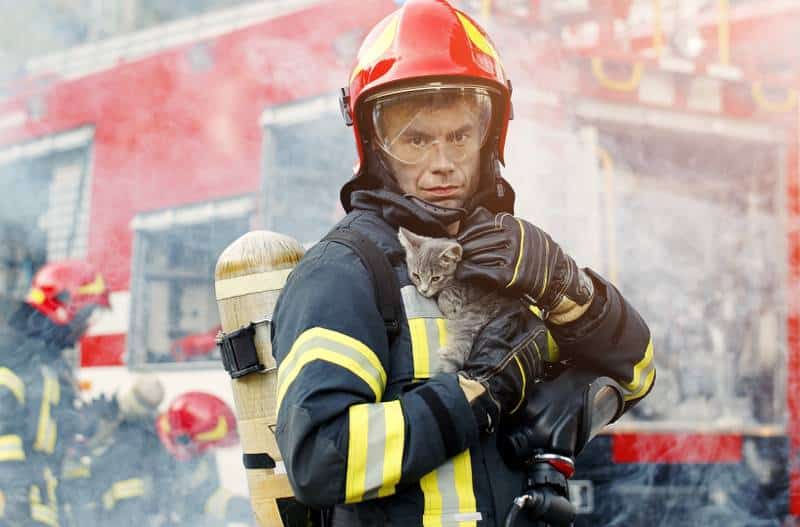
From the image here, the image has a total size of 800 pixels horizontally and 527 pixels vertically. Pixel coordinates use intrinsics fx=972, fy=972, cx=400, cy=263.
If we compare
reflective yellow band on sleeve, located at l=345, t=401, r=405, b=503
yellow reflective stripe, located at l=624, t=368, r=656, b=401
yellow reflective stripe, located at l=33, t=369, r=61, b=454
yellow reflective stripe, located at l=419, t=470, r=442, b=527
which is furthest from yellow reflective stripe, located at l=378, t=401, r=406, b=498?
yellow reflective stripe, located at l=33, t=369, r=61, b=454

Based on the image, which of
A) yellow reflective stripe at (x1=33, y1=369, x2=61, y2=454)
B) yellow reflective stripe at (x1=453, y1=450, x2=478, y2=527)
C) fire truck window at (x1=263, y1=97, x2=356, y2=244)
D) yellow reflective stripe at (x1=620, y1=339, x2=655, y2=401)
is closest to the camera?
yellow reflective stripe at (x1=453, y1=450, x2=478, y2=527)

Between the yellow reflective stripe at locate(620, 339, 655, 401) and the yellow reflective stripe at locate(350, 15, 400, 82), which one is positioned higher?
the yellow reflective stripe at locate(350, 15, 400, 82)

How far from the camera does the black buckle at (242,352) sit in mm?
1907

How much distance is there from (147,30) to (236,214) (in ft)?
3.90

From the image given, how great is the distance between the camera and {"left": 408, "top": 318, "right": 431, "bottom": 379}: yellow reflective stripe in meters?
1.63

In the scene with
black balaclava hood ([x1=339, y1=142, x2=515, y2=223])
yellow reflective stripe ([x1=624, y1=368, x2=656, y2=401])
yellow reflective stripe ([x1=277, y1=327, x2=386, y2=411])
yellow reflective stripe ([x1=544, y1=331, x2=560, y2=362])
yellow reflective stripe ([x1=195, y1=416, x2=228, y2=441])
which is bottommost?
yellow reflective stripe ([x1=195, y1=416, x2=228, y2=441])

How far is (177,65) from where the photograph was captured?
5059mm

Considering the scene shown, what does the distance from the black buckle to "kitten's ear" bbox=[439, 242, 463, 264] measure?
47 centimetres

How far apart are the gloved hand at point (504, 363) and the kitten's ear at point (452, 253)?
0.39 ft

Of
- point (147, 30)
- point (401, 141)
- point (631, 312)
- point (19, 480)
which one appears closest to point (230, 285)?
point (401, 141)

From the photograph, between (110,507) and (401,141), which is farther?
(110,507)

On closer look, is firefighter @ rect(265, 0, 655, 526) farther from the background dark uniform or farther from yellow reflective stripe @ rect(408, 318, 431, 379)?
the background dark uniform

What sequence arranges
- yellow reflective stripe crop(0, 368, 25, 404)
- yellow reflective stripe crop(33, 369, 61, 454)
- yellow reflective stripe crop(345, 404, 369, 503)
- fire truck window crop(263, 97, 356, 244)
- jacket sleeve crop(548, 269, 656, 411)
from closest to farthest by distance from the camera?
yellow reflective stripe crop(345, 404, 369, 503) → jacket sleeve crop(548, 269, 656, 411) → yellow reflective stripe crop(0, 368, 25, 404) → yellow reflective stripe crop(33, 369, 61, 454) → fire truck window crop(263, 97, 356, 244)

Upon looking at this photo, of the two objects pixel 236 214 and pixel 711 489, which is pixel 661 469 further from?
pixel 236 214
